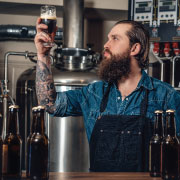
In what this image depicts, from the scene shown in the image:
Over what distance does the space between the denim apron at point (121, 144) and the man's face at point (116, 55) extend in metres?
0.31

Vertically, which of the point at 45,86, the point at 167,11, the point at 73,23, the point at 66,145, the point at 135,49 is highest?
the point at 167,11

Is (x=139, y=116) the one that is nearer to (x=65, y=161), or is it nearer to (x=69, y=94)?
(x=69, y=94)

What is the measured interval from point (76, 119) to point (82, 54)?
0.72m

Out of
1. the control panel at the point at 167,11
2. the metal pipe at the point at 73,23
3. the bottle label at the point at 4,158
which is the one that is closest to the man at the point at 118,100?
the bottle label at the point at 4,158

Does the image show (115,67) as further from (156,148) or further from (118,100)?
(156,148)

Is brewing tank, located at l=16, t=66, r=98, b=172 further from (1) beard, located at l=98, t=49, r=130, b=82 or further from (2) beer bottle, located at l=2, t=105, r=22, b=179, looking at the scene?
(2) beer bottle, located at l=2, t=105, r=22, b=179

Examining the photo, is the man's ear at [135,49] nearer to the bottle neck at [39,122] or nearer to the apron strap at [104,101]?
the apron strap at [104,101]

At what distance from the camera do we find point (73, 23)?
4254mm

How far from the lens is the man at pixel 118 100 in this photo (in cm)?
199

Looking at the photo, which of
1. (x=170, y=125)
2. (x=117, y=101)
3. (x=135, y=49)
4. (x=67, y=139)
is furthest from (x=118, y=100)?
(x=67, y=139)

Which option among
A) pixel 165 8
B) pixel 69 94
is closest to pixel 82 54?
pixel 165 8

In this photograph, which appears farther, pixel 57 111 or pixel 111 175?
pixel 57 111

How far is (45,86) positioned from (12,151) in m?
0.79

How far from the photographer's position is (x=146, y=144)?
6.65 feet
